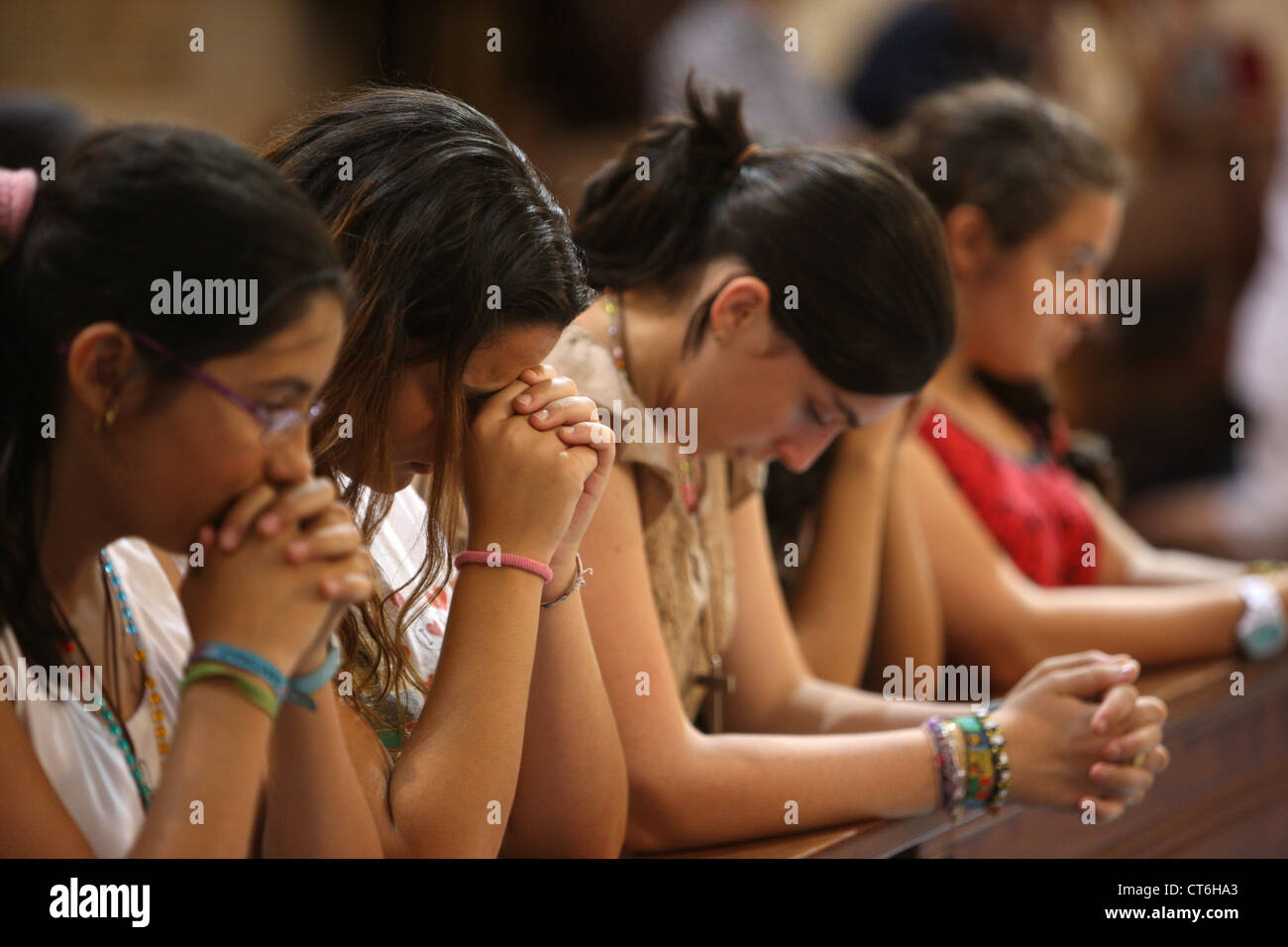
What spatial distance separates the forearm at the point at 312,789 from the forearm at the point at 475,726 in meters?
0.08

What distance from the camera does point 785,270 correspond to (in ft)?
4.57

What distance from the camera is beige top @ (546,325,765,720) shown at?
1428 mm

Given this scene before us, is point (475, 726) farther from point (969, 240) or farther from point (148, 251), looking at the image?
point (969, 240)

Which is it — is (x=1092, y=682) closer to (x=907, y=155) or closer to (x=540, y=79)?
(x=907, y=155)

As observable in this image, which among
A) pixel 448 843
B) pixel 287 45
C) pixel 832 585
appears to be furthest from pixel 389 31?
pixel 448 843

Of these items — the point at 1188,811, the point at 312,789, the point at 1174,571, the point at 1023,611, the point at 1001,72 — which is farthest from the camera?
the point at 1001,72

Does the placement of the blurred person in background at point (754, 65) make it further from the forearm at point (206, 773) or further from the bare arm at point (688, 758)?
the forearm at point (206, 773)

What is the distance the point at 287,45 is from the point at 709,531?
3280 mm

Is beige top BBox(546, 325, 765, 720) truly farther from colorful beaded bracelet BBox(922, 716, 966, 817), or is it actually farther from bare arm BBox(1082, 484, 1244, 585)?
bare arm BBox(1082, 484, 1244, 585)

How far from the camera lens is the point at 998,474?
2193mm

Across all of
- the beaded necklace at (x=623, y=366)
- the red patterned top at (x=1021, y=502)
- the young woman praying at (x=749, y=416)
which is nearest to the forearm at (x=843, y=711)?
the young woman praying at (x=749, y=416)

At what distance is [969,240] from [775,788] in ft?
3.51

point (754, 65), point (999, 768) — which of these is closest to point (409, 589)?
point (999, 768)

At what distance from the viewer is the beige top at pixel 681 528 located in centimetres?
143
